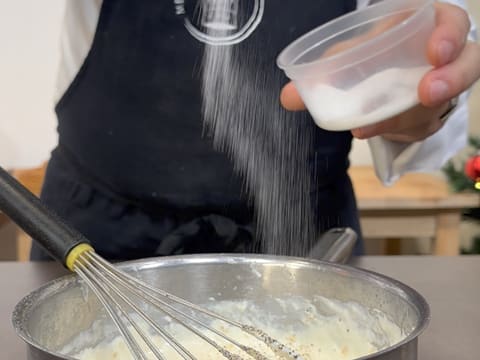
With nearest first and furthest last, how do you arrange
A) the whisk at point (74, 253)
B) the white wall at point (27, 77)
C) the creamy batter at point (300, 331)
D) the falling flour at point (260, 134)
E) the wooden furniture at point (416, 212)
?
the whisk at point (74, 253)
the creamy batter at point (300, 331)
the falling flour at point (260, 134)
the wooden furniture at point (416, 212)
the white wall at point (27, 77)

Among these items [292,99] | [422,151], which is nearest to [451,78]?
[292,99]

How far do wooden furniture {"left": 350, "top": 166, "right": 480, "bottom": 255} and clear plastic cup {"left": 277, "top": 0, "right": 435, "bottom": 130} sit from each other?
914 millimetres

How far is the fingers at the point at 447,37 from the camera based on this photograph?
Result: 1.83 feet

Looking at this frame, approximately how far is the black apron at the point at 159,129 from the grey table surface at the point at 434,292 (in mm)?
113

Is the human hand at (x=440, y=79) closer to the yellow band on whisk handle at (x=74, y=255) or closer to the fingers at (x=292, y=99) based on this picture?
the fingers at (x=292, y=99)

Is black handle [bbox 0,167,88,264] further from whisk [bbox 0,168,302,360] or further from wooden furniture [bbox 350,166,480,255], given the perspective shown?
wooden furniture [bbox 350,166,480,255]

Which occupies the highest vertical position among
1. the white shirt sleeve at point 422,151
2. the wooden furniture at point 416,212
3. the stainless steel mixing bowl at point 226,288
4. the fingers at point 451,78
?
the fingers at point 451,78

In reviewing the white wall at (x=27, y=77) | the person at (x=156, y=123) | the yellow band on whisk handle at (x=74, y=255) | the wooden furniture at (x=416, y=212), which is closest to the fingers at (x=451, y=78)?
the person at (x=156, y=123)

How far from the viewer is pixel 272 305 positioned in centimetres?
63

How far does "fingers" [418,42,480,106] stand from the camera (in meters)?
0.55

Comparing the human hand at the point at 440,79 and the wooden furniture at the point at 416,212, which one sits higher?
the human hand at the point at 440,79

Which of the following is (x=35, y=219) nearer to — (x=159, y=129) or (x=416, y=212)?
(x=159, y=129)

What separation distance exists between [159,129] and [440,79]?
1.08 feet

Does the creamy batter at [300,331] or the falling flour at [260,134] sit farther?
the falling flour at [260,134]
